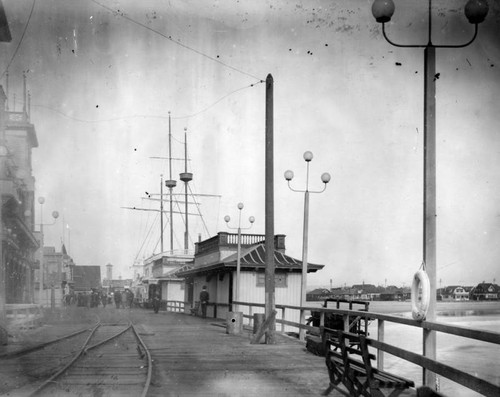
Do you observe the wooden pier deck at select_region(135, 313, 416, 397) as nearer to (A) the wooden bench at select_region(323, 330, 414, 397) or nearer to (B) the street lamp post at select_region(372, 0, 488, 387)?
(A) the wooden bench at select_region(323, 330, 414, 397)

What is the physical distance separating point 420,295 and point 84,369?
6.22m

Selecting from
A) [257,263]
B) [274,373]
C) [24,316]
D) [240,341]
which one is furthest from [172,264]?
[274,373]

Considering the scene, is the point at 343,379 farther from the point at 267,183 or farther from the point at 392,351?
the point at 267,183

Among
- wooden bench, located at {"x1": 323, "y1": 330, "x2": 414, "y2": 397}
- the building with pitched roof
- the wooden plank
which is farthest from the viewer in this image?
the building with pitched roof

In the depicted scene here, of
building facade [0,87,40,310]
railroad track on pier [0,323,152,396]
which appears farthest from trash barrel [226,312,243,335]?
building facade [0,87,40,310]

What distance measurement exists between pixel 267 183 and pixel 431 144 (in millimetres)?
8133

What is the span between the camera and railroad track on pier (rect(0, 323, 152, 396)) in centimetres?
855

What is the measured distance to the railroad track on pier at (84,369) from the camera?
28.0 ft

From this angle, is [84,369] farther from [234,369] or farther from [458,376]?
[458,376]

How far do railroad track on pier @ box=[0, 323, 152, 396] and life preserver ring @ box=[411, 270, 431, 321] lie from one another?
146 inches

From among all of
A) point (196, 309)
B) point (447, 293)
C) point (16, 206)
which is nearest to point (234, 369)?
point (196, 309)

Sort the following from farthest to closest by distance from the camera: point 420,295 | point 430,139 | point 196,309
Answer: point 196,309 → point 430,139 → point 420,295

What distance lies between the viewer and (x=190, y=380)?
9.45 m

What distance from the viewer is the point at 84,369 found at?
10.7m
